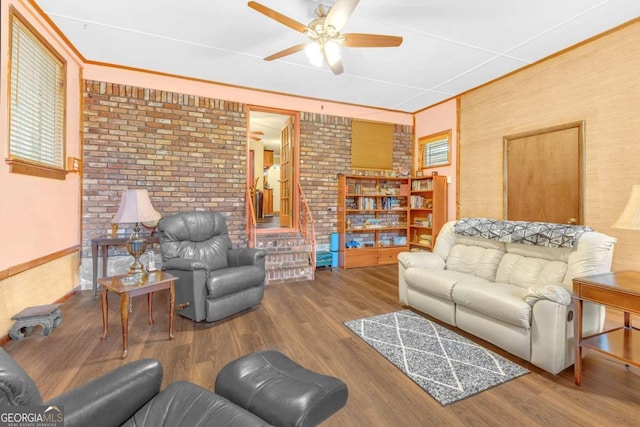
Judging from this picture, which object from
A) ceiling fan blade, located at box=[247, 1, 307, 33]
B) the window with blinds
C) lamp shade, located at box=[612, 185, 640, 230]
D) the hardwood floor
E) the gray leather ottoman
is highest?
ceiling fan blade, located at box=[247, 1, 307, 33]

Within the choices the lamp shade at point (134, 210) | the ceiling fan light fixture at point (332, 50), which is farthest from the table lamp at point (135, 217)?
the ceiling fan light fixture at point (332, 50)

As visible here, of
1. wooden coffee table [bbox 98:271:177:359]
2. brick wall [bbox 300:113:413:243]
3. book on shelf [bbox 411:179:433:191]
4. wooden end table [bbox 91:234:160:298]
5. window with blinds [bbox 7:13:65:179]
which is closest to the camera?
wooden coffee table [bbox 98:271:177:359]

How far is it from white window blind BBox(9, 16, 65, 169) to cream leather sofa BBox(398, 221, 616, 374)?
4042 mm

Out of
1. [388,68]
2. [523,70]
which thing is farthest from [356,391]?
[523,70]

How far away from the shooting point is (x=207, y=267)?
289cm

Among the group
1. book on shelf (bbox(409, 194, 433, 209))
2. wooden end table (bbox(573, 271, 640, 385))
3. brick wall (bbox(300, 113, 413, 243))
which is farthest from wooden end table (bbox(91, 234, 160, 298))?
book on shelf (bbox(409, 194, 433, 209))

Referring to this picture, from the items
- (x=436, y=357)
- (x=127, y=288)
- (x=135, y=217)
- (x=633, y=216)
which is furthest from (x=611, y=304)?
(x=135, y=217)

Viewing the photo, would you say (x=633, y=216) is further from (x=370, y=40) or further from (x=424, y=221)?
(x=424, y=221)

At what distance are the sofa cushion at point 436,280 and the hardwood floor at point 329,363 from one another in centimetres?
47

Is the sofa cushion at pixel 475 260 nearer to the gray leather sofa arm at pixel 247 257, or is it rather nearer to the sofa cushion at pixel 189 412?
the gray leather sofa arm at pixel 247 257

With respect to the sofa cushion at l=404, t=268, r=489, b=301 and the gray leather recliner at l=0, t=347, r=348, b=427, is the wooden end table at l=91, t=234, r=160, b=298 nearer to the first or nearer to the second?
the gray leather recliner at l=0, t=347, r=348, b=427

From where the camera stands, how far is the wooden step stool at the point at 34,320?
252cm

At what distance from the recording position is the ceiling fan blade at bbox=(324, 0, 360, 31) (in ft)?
7.29

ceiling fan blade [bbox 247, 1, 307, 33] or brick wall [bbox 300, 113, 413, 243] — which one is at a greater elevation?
ceiling fan blade [bbox 247, 1, 307, 33]
